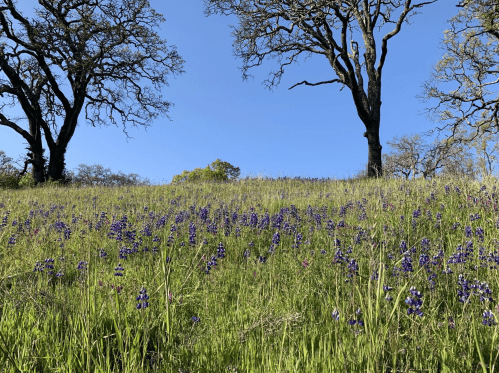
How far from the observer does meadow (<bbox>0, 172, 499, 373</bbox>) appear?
1.93 m

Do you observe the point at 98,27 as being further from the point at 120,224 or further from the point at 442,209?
the point at 442,209

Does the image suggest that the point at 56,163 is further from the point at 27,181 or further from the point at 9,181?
the point at 9,181

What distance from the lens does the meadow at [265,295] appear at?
1.93m

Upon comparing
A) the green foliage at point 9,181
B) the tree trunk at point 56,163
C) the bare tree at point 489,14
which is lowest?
the green foliage at point 9,181

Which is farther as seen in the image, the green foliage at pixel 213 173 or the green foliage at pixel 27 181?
the green foliage at pixel 213 173

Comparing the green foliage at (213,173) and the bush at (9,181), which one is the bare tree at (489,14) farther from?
the bush at (9,181)

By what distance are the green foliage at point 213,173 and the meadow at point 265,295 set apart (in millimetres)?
20312

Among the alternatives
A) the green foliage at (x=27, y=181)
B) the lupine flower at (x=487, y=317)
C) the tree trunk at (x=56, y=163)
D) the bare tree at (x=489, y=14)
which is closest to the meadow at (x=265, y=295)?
the lupine flower at (x=487, y=317)

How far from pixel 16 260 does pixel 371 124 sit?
17.0m

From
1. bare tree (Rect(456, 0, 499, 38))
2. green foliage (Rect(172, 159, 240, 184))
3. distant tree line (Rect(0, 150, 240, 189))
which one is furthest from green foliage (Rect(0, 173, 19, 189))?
bare tree (Rect(456, 0, 499, 38))

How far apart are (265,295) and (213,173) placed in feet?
85.3

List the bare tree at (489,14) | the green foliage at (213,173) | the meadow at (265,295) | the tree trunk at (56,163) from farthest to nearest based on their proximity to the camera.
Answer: the green foliage at (213,173) < the tree trunk at (56,163) < the bare tree at (489,14) < the meadow at (265,295)

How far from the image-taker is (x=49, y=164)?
23.3m

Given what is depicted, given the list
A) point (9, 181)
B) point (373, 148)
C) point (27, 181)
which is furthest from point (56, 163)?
point (373, 148)
